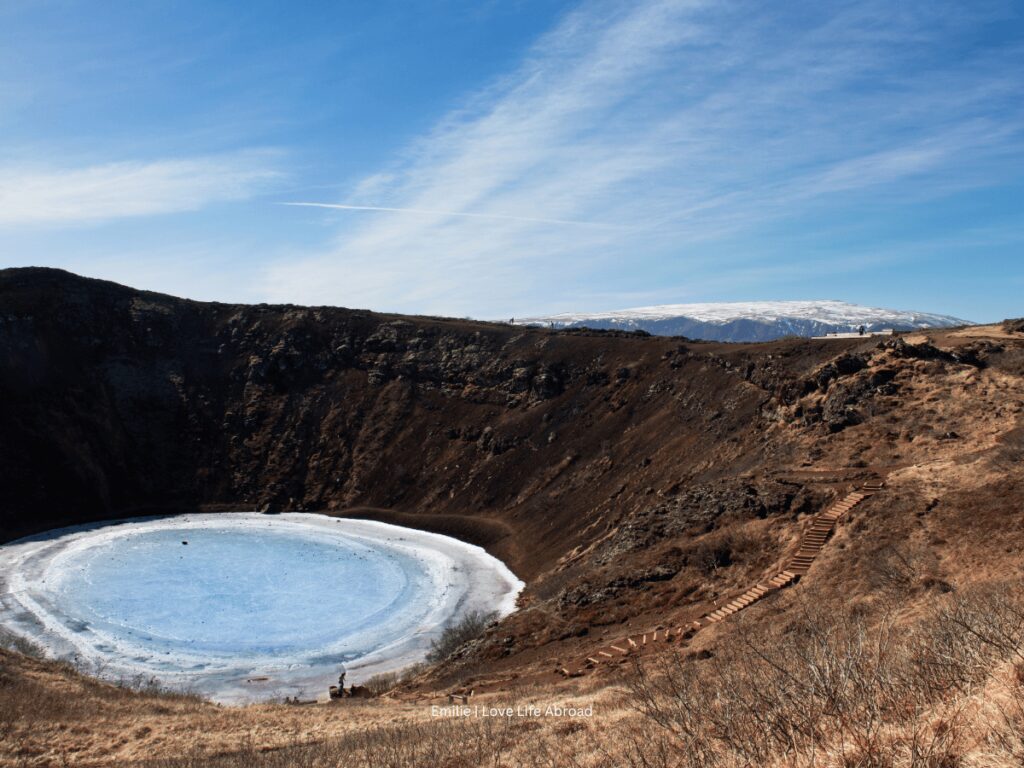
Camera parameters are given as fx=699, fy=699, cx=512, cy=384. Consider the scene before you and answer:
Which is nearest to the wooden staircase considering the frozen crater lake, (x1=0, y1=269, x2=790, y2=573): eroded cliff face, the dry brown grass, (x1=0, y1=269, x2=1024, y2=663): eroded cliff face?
(x1=0, y1=269, x2=1024, y2=663): eroded cliff face

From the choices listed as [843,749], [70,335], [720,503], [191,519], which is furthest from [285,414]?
[843,749]

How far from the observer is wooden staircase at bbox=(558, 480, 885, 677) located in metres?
22.3

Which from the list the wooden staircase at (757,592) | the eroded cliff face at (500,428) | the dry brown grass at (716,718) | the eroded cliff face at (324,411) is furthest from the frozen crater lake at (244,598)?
the wooden staircase at (757,592)

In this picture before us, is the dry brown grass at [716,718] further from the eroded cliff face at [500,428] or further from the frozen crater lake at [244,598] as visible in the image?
the frozen crater lake at [244,598]

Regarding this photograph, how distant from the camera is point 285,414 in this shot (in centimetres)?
7100

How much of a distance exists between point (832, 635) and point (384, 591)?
32.7 meters

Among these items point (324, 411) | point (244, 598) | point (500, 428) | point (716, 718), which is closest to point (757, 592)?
point (716, 718)

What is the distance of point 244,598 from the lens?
142ft

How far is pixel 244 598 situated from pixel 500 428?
83.9 feet

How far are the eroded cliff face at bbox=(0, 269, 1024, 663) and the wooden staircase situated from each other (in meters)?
1.41

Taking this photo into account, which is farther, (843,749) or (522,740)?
(522,740)

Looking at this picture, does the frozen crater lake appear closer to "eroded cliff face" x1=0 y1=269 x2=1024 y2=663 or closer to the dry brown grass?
"eroded cliff face" x1=0 y1=269 x2=1024 y2=663

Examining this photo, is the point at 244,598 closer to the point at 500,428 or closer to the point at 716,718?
the point at 500,428

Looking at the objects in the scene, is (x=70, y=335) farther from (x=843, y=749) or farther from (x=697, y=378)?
(x=843, y=749)
